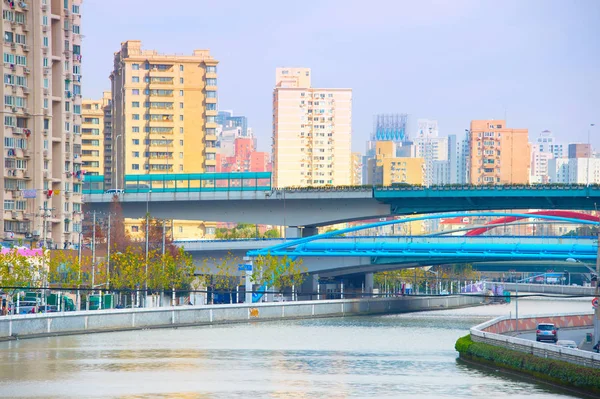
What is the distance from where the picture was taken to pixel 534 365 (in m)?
55.2

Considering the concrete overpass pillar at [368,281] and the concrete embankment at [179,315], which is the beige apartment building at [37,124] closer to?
the concrete embankment at [179,315]

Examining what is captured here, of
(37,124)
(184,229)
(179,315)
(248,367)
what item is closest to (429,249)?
(179,315)

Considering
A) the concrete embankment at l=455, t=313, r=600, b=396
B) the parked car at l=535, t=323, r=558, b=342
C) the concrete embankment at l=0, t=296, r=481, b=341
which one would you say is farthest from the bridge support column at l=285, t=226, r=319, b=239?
the parked car at l=535, t=323, r=558, b=342

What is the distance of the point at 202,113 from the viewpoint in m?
190

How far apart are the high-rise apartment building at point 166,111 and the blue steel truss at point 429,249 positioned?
267 feet

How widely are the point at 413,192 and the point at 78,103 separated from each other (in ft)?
107

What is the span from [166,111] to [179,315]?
105 metres

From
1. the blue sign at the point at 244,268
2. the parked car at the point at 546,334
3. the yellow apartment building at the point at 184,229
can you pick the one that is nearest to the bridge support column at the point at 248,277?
the blue sign at the point at 244,268

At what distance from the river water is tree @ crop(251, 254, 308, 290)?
64.6 ft

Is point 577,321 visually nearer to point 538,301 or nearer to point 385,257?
point 385,257

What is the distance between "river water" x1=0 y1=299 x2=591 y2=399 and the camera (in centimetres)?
5175

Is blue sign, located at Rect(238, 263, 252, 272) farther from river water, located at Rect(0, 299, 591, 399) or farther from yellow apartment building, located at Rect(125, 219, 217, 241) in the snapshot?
yellow apartment building, located at Rect(125, 219, 217, 241)

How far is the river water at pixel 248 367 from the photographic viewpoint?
5175cm

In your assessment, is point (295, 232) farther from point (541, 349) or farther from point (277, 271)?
point (541, 349)
